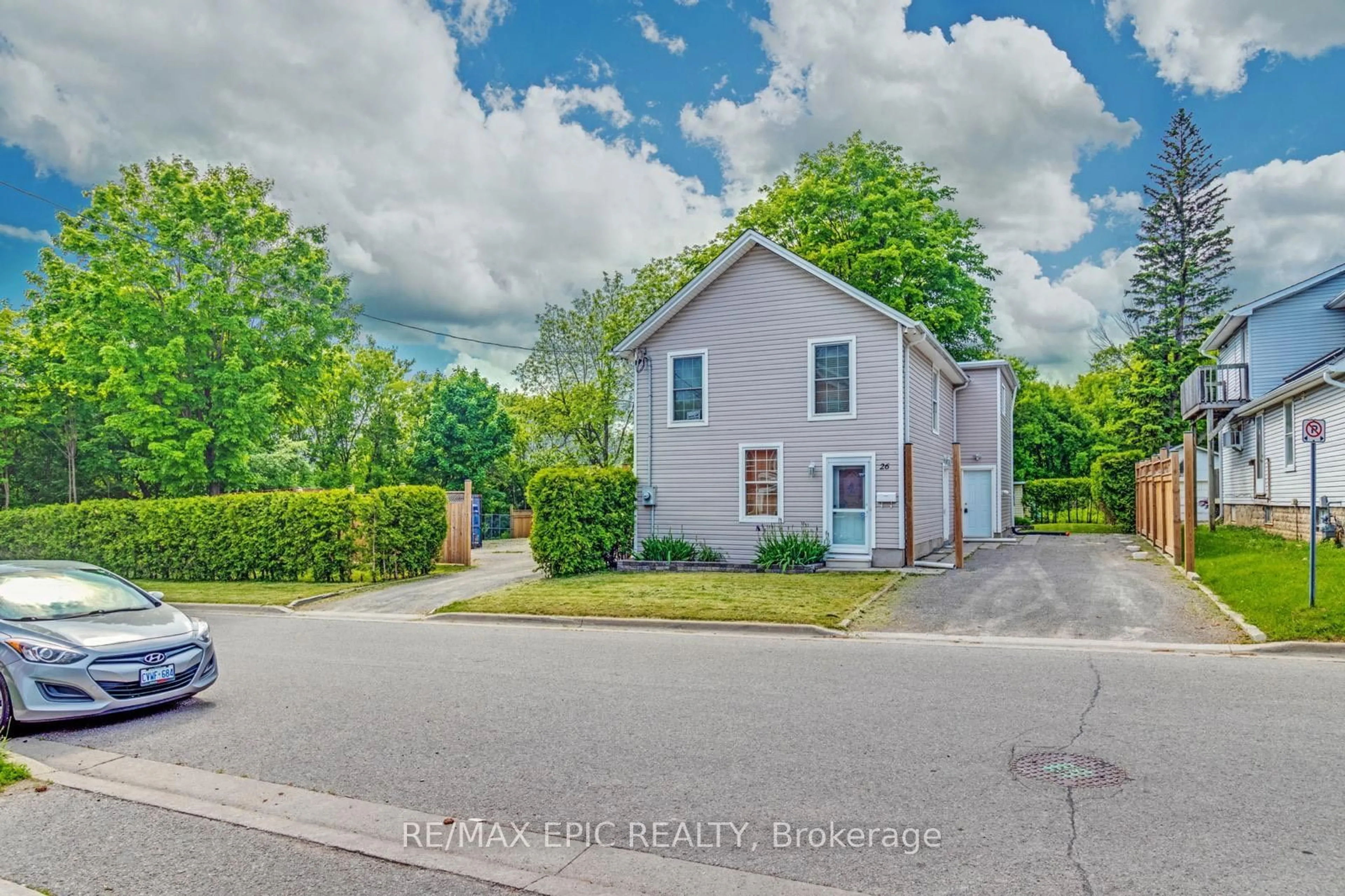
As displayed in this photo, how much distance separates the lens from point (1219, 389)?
26562 mm

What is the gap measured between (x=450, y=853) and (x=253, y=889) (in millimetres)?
906

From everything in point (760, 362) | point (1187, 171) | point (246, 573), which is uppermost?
point (1187, 171)

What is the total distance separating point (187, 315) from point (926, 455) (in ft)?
75.5

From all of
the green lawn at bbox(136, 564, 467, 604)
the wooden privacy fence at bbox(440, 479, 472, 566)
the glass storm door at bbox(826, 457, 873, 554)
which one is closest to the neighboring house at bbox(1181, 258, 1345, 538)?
the glass storm door at bbox(826, 457, 873, 554)

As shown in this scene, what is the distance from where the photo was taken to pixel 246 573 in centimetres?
1958

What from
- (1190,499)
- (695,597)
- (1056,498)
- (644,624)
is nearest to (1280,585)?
(1190,499)

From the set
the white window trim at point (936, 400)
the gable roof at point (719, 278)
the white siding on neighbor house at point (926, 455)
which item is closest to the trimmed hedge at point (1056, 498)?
the white siding on neighbor house at point (926, 455)

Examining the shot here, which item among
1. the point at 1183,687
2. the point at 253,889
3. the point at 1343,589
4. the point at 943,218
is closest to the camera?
the point at 253,889

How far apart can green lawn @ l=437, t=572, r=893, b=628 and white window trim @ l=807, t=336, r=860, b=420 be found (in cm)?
367

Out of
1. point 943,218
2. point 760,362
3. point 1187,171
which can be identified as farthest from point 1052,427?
point 760,362

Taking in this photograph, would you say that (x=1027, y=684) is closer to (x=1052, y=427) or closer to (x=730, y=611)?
(x=730, y=611)

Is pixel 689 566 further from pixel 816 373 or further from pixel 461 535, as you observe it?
pixel 461 535

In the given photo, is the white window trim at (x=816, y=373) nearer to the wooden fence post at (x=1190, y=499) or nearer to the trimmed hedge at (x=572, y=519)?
the trimmed hedge at (x=572, y=519)

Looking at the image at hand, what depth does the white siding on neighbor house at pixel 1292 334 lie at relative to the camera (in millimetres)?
25281
